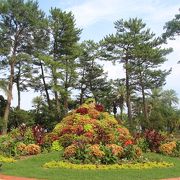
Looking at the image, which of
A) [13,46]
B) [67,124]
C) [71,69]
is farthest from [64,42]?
[67,124]

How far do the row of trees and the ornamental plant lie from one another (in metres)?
17.6

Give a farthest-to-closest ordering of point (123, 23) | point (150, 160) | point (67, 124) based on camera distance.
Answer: point (123, 23)
point (67, 124)
point (150, 160)

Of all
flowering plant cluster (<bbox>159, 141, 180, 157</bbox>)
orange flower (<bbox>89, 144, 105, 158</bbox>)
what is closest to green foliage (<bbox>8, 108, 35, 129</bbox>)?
flowering plant cluster (<bbox>159, 141, 180, 157</bbox>)

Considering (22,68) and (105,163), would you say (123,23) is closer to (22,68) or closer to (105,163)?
(22,68)

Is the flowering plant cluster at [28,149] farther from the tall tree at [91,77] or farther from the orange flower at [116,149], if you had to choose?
the tall tree at [91,77]

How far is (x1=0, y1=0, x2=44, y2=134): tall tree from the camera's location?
130ft

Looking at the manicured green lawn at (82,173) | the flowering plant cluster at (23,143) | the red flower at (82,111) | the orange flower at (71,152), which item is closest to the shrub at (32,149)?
the flowering plant cluster at (23,143)

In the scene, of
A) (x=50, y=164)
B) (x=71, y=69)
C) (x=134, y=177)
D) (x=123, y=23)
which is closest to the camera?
(x=134, y=177)

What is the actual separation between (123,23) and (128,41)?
8.34 feet

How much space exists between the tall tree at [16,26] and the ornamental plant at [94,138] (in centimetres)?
1725

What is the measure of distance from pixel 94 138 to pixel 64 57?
26.3m

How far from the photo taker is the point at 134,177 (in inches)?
476

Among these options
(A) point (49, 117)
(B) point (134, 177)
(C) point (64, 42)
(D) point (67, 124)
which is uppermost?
(C) point (64, 42)

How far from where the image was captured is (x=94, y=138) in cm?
1744
